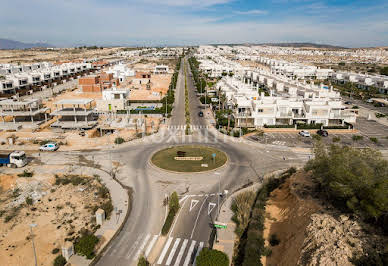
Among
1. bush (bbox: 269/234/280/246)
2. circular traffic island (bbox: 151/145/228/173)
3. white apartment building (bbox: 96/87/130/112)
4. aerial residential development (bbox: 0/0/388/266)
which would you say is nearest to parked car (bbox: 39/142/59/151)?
aerial residential development (bbox: 0/0/388/266)

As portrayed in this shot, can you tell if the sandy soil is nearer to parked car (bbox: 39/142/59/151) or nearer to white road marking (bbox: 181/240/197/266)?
white road marking (bbox: 181/240/197/266)

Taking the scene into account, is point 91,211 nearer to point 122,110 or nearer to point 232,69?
point 122,110

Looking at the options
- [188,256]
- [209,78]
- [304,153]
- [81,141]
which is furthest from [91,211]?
[209,78]

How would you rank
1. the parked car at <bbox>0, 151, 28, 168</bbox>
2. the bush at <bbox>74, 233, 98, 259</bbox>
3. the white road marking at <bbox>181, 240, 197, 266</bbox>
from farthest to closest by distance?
the parked car at <bbox>0, 151, 28, 168</bbox>
the white road marking at <bbox>181, 240, 197, 266</bbox>
the bush at <bbox>74, 233, 98, 259</bbox>

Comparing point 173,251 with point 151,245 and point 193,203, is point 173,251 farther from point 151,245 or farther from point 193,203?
point 193,203

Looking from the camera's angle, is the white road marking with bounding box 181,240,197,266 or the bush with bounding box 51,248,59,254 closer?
the white road marking with bounding box 181,240,197,266

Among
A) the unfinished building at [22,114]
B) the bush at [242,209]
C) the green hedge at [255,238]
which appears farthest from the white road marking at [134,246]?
the unfinished building at [22,114]
